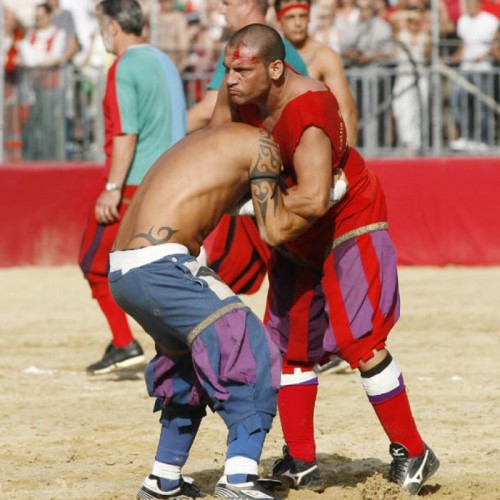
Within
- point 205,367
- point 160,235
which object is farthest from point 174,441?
point 160,235

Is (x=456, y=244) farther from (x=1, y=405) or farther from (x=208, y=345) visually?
(x=208, y=345)

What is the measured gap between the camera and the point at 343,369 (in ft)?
26.5

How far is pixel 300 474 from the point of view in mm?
5375

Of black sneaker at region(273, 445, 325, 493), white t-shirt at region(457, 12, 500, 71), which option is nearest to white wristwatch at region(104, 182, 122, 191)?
black sneaker at region(273, 445, 325, 493)

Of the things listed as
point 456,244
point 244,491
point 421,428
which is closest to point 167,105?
point 421,428

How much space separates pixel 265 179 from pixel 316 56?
144 inches

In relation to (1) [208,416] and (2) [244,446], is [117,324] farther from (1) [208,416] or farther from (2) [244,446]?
(2) [244,446]

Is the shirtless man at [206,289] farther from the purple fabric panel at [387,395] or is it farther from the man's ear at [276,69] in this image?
the purple fabric panel at [387,395]

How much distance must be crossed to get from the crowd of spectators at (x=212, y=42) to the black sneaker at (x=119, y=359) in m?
6.05

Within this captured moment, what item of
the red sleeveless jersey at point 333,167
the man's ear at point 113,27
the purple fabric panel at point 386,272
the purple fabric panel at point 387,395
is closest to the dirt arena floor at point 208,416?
the purple fabric panel at point 387,395

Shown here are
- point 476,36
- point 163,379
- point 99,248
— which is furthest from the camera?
point 476,36

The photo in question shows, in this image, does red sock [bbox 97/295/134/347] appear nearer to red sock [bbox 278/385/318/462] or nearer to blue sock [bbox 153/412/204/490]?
red sock [bbox 278/385/318/462]

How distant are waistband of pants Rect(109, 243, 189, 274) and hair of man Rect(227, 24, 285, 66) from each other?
2.53 feet

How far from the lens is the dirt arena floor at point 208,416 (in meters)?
5.45
